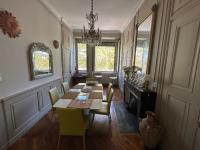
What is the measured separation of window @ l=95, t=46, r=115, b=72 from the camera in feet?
21.7

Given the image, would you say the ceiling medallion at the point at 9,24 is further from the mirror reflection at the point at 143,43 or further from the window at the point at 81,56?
the window at the point at 81,56

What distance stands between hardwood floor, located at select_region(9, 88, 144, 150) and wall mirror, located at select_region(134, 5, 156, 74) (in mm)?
1449

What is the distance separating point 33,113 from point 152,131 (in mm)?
2496

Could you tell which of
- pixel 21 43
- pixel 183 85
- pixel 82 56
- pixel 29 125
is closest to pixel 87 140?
pixel 29 125


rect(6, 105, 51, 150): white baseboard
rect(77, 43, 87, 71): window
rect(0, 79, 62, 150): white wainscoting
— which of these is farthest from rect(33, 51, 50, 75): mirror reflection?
rect(77, 43, 87, 71): window

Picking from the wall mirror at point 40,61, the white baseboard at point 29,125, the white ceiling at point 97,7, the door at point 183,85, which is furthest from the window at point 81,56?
the door at point 183,85

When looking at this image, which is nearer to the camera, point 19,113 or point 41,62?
point 19,113

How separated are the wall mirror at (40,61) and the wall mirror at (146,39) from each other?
255cm

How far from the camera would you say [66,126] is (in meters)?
1.71

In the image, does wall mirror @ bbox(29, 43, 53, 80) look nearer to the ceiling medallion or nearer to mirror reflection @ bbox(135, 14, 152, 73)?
the ceiling medallion

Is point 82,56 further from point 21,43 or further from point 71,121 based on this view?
point 71,121

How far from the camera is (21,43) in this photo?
2195 millimetres

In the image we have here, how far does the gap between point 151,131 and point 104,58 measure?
17.5 feet

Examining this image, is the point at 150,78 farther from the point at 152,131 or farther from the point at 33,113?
the point at 33,113
